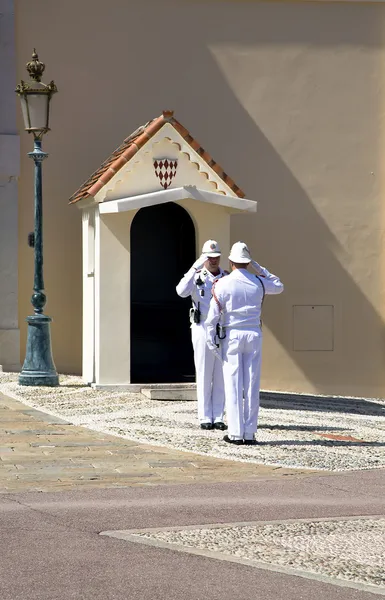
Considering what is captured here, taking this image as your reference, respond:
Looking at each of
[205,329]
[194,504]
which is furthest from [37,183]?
[194,504]

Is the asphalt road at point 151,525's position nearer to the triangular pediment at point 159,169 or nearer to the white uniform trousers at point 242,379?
the white uniform trousers at point 242,379

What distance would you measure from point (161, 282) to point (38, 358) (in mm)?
2143

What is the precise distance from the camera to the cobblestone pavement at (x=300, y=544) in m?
6.43

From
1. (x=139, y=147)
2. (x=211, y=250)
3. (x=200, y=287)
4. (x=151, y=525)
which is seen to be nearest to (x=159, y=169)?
Result: (x=139, y=147)

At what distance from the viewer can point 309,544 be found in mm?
7012

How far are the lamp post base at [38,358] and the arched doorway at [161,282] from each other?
140 cm

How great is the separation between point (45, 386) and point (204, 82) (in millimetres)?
5663

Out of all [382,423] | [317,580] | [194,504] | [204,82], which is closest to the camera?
[317,580]

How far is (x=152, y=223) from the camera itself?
16438 millimetres

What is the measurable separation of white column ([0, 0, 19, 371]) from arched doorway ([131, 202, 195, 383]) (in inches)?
76.2

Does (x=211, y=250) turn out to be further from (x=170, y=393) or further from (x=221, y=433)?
(x=170, y=393)

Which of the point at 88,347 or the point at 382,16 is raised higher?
the point at 382,16

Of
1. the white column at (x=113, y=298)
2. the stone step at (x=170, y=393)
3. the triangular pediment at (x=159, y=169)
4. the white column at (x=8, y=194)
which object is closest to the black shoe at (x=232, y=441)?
the stone step at (x=170, y=393)

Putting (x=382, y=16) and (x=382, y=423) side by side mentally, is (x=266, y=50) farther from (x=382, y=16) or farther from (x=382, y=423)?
(x=382, y=423)
